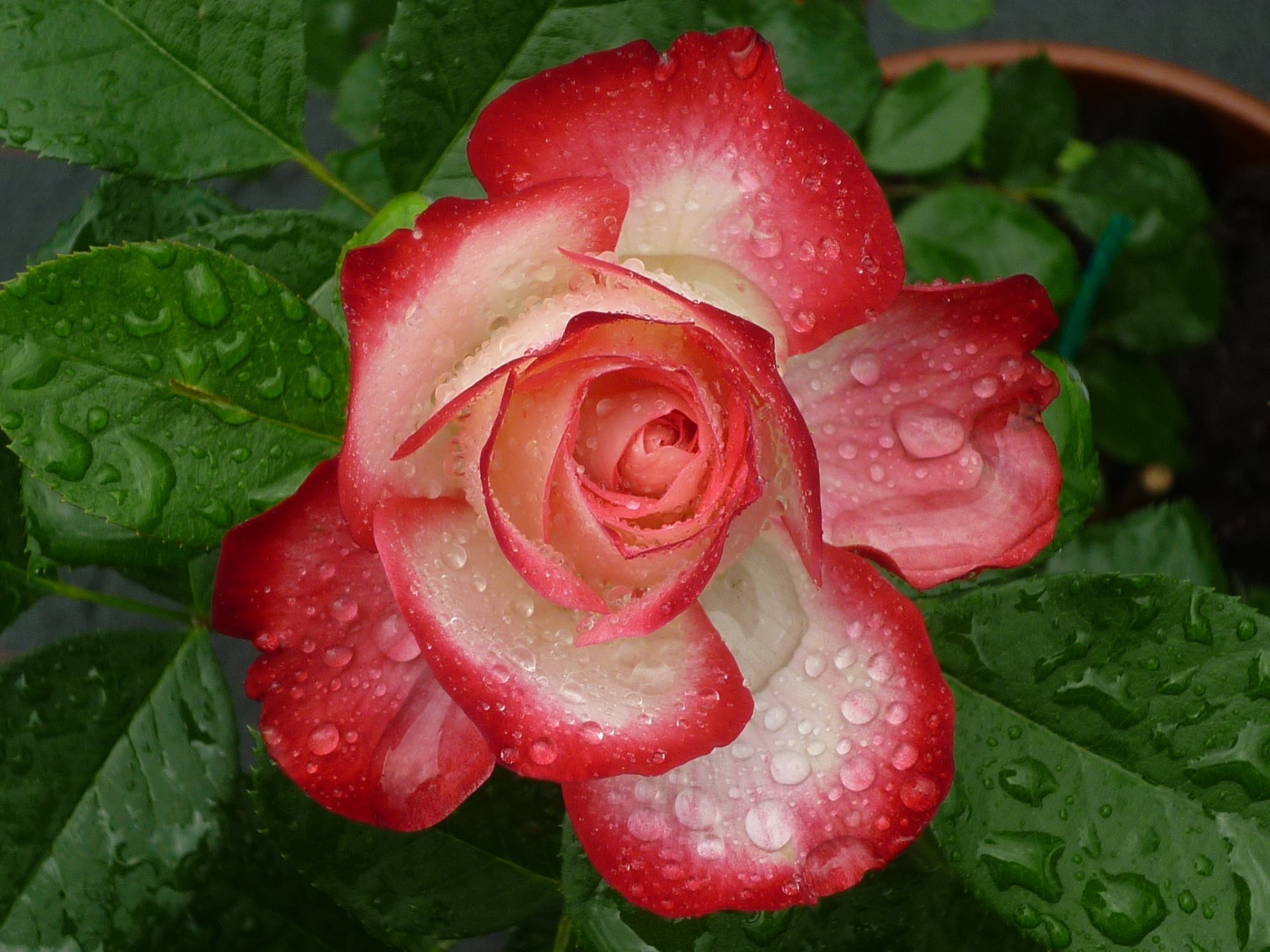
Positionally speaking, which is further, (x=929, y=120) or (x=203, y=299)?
(x=929, y=120)

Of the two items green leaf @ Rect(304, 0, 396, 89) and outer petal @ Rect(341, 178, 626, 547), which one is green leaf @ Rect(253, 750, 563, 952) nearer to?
outer petal @ Rect(341, 178, 626, 547)

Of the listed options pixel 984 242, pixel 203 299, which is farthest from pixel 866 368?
pixel 984 242

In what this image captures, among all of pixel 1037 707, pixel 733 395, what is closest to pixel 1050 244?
pixel 1037 707

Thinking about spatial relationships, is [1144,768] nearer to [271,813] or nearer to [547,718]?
[547,718]

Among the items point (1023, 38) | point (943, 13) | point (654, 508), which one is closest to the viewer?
point (654, 508)

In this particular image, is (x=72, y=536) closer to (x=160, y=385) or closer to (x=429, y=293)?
(x=160, y=385)
